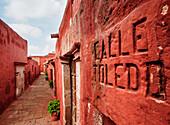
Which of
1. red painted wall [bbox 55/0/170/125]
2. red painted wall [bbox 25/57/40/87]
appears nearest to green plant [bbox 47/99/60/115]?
red painted wall [bbox 55/0/170/125]

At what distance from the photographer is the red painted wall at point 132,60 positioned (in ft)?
1.31

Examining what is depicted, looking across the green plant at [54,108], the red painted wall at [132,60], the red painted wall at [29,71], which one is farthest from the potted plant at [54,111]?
the red painted wall at [29,71]

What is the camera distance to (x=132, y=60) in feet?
1.68

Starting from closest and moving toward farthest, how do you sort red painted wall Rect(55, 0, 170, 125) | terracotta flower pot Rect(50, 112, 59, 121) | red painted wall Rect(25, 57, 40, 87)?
red painted wall Rect(55, 0, 170, 125) < terracotta flower pot Rect(50, 112, 59, 121) < red painted wall Rect(25, 57, 40, 87)

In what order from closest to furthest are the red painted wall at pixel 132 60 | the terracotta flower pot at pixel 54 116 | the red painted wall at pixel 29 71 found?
the red painted wall at pixel 132 60 < the terracotta flower pot at pixel 54 116 < the red painted wall at pixel 29 71

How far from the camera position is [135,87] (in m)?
0.50

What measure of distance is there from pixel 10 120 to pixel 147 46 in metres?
5.29

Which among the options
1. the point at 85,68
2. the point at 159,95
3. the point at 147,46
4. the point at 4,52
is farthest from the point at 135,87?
the point at 4,52

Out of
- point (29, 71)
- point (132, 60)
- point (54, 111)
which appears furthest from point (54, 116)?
point (29, 71)

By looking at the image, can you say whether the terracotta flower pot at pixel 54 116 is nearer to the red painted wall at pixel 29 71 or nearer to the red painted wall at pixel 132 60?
the red painted wall at pixel 132 60

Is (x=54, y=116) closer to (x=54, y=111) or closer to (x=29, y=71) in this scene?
(x=54, y=111)

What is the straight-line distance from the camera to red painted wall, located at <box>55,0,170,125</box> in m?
→ 0.40

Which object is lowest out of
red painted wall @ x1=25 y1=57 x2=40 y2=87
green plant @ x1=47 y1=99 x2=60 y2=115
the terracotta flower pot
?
the terracotta flower pot

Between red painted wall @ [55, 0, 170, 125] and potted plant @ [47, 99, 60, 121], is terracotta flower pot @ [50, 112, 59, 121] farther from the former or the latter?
red painted wall @ [55, 0, 170, 125]
